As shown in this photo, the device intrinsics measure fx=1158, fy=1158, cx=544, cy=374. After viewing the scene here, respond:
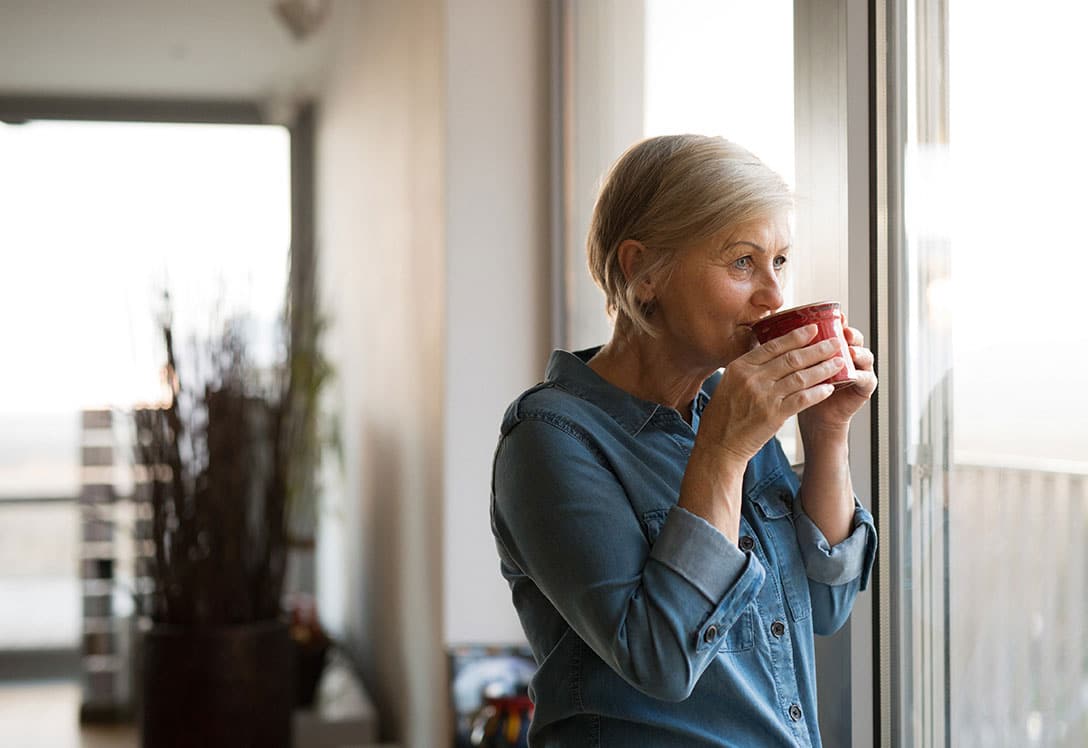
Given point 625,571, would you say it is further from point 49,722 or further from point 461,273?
point 49,722

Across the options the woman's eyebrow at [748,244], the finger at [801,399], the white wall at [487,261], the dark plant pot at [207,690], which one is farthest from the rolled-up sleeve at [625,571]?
the dark plant pot at [207,690]

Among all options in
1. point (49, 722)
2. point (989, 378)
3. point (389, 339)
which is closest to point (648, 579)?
point (989, 378)

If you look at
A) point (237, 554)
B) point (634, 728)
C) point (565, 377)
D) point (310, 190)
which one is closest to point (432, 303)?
point (237, 554)

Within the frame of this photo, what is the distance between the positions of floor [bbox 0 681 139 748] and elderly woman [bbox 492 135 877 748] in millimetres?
3508

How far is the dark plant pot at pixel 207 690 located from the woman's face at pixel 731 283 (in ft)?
7.70

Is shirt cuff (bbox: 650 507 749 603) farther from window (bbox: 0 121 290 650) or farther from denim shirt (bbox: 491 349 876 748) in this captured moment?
A: window (bbox: 0 121 290 650)

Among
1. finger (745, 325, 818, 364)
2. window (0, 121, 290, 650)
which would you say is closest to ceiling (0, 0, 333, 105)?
window (0, 121, 290, 650)

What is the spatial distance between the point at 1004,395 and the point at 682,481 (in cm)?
36

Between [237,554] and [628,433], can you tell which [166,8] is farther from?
[628,433]

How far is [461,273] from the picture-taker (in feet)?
8.64

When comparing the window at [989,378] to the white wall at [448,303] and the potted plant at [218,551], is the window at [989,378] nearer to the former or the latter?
the white wall at [448,303]

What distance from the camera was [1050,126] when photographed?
1049 millimetres

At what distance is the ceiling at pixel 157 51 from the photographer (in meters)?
4.47

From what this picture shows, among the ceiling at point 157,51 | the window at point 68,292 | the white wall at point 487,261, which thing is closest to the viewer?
the white wall at point 487,261
